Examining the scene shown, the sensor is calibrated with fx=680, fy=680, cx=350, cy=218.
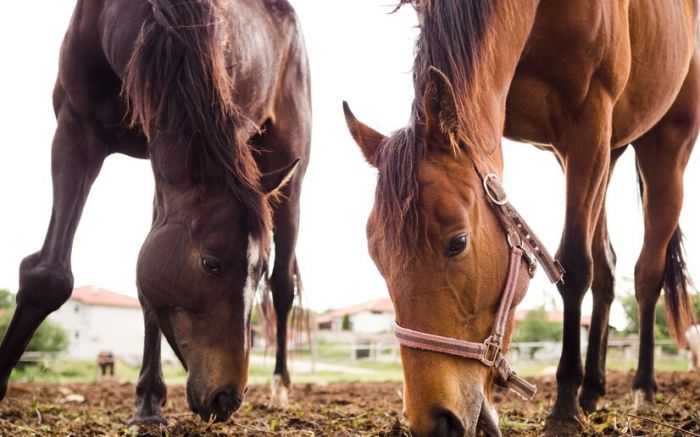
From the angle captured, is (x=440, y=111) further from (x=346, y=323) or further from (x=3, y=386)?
(x=346, y=323)

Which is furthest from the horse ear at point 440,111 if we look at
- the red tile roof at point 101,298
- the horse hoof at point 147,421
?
the red tile roof at point 101,298

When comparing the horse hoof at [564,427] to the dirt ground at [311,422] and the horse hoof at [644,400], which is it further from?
the horse hoof at [644,400]

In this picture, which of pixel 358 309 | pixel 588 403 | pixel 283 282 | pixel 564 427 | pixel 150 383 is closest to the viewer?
pixel 564 427

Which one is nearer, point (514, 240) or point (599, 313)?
point (514, 240)

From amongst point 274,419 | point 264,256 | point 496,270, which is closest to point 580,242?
point 496,270

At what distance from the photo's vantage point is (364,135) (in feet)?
9.81

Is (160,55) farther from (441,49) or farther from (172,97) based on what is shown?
(441,49)

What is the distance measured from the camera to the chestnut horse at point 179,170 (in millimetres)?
3068

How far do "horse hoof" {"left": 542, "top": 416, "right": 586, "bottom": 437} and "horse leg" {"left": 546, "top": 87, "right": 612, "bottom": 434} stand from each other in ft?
0.45

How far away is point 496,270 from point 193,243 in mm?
1393

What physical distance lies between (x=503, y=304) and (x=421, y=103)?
869 millimetres

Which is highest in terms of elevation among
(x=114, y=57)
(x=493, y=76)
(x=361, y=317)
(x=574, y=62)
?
(x=114, y=57)

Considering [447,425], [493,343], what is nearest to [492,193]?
[493,343]

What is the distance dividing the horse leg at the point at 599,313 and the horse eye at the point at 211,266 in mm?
2637
